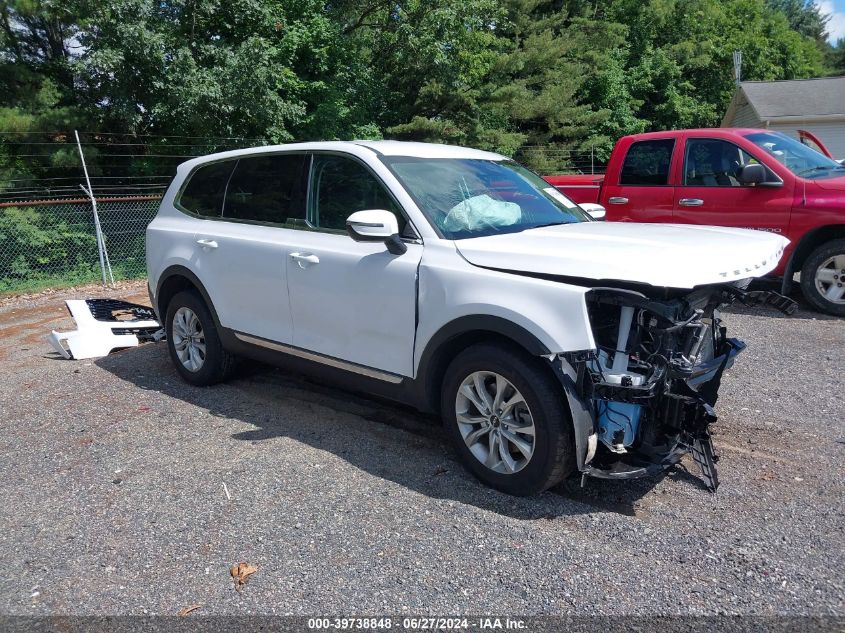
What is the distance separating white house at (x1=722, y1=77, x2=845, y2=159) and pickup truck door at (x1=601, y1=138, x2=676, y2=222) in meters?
17.9

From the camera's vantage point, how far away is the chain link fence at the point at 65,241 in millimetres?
11828

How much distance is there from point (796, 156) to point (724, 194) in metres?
0.98

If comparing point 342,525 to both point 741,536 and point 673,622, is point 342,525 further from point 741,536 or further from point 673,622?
point 741,536

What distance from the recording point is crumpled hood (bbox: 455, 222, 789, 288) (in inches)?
128

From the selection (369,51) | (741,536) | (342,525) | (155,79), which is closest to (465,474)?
(342,525)

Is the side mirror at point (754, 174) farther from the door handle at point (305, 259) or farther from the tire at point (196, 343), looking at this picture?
the tire at point (196, 343)

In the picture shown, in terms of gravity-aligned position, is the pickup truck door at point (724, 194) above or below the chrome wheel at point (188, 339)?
above

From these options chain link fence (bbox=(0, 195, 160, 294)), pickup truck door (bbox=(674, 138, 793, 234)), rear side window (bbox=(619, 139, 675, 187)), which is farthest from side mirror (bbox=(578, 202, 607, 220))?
chain link fence (bbox=(0, 195, 160, 294))

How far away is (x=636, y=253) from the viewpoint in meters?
3.45

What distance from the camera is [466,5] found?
16109 millimetres

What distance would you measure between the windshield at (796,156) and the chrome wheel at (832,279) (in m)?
1.00

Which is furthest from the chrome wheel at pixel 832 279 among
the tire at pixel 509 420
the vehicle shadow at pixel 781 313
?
the tire at pixel 509 420

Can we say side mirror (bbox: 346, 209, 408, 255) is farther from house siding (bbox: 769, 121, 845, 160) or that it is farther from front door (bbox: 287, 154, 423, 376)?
house siding (bbox: 769, 121, 845, 160)

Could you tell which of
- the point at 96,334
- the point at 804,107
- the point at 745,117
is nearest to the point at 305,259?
the point at 96,334
